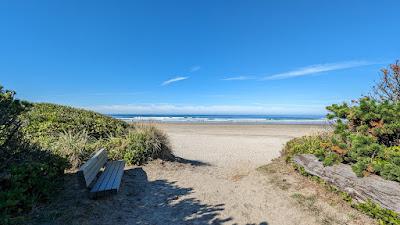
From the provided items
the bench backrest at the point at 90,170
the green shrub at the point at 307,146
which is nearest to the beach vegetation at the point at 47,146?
the bench backrest at the point at 90,170

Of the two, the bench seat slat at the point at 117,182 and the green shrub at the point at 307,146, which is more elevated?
the green shrub at the point at 307,146

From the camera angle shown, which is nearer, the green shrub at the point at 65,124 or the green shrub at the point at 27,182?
the green shrub at the point at 27,182

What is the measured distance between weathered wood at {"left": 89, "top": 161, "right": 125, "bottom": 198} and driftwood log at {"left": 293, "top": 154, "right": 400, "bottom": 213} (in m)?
4.63

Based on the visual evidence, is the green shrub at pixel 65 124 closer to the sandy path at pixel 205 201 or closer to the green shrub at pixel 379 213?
the sandy path at pixel 205 201

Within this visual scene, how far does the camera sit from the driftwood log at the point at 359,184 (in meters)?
4.84

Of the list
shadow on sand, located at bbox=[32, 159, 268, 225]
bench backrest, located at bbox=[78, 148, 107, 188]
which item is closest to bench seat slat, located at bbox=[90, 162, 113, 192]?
bench backrest, located at bbox=[78, 148, 107, 188]

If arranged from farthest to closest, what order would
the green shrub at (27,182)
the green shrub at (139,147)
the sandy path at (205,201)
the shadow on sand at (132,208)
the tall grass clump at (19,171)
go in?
the green shrub at (139,147), the sandy path at (205,201), the shadow on sand at (132,208), the tall grass clump at (19,171), the green shrub at (27,182)

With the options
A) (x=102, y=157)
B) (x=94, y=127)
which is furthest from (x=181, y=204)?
(x=94, y=127)

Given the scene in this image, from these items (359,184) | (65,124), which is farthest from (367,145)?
(65,124)

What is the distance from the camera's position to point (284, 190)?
7.00m

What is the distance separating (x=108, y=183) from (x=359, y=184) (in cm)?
502

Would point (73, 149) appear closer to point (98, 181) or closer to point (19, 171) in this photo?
point (98, 181)

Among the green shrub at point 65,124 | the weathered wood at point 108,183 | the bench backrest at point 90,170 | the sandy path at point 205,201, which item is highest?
the green shrub at point 65,124

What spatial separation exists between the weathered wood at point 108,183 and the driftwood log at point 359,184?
4631 mm
